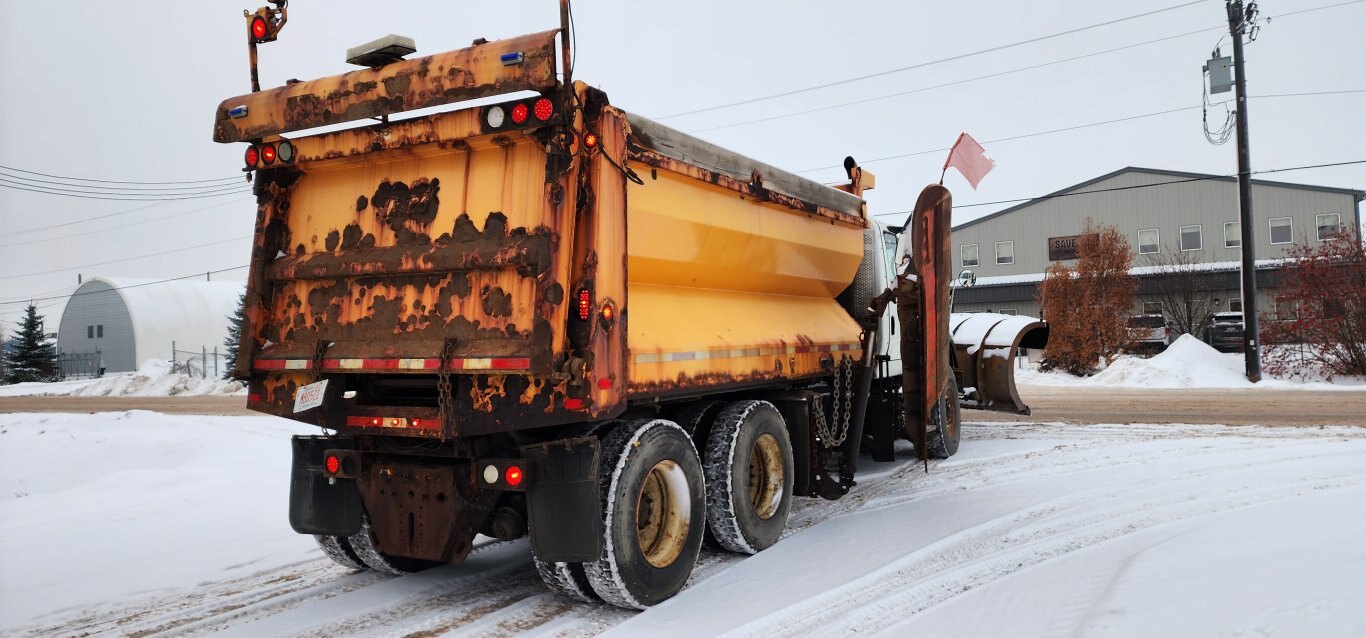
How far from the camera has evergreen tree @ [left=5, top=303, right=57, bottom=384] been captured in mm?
40344

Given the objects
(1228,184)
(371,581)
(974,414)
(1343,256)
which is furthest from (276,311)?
(1228,184)

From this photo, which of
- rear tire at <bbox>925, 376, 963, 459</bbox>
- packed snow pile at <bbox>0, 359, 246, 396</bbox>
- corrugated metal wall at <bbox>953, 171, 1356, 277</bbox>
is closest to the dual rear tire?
rear tire at <bbox>925, 376, 963, 459</bbox>

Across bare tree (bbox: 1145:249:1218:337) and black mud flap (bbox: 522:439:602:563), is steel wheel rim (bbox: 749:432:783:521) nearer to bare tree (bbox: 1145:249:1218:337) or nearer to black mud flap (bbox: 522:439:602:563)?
black mud flap (bbox: 522:439:602:563)

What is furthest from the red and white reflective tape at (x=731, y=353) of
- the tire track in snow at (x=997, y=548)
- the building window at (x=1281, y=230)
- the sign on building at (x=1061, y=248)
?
the building window at (x=1281, y=230)

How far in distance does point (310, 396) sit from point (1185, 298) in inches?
1197

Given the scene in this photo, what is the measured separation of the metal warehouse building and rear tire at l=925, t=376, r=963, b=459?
26561 millimetres

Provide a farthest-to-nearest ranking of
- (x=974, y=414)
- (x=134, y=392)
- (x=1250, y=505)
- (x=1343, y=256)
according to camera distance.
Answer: (x=134, y=392) → (x=1343, y=256) → (x=974, y=414) → (x=1250, y=505)

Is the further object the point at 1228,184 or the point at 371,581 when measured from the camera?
the point at 1228,184

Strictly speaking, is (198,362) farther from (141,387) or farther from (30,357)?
(141,387)

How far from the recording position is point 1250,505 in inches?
250

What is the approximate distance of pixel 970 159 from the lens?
9.88 metres

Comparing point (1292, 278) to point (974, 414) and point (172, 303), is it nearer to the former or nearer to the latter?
point (974, 414)

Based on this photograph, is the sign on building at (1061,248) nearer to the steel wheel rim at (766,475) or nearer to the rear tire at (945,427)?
the rear tire at (945,427)

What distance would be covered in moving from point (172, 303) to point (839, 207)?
57.9 meters
